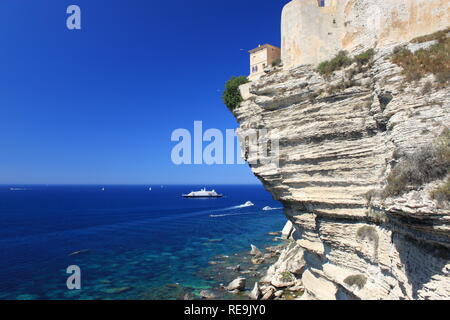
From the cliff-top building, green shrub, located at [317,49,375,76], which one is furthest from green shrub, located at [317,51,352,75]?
the cliff-top building

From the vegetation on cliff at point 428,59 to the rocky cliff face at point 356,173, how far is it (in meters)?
0.35

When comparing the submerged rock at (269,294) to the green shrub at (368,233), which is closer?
the green shrub at (368,233)

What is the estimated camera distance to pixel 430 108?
1108 cm

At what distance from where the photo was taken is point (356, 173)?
14594 millimetres

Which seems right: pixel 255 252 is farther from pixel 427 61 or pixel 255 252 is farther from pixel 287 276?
pixel 427 61

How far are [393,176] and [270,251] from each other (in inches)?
1132

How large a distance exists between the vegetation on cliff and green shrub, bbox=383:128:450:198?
11.2ft

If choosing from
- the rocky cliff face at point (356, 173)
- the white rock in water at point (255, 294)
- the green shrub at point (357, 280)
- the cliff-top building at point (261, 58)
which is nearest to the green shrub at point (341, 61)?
the rocky cliff face at point (356, 173)

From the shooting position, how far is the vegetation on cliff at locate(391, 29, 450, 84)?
11.9 meters

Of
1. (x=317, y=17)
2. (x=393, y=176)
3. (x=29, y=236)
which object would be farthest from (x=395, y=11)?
(x=29, y=236)

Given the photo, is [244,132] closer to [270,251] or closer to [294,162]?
[294,162]

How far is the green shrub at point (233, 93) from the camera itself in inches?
826

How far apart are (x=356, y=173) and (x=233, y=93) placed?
10.9m

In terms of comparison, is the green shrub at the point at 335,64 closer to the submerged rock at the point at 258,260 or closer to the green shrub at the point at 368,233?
the green shrub at the point at 368,233
